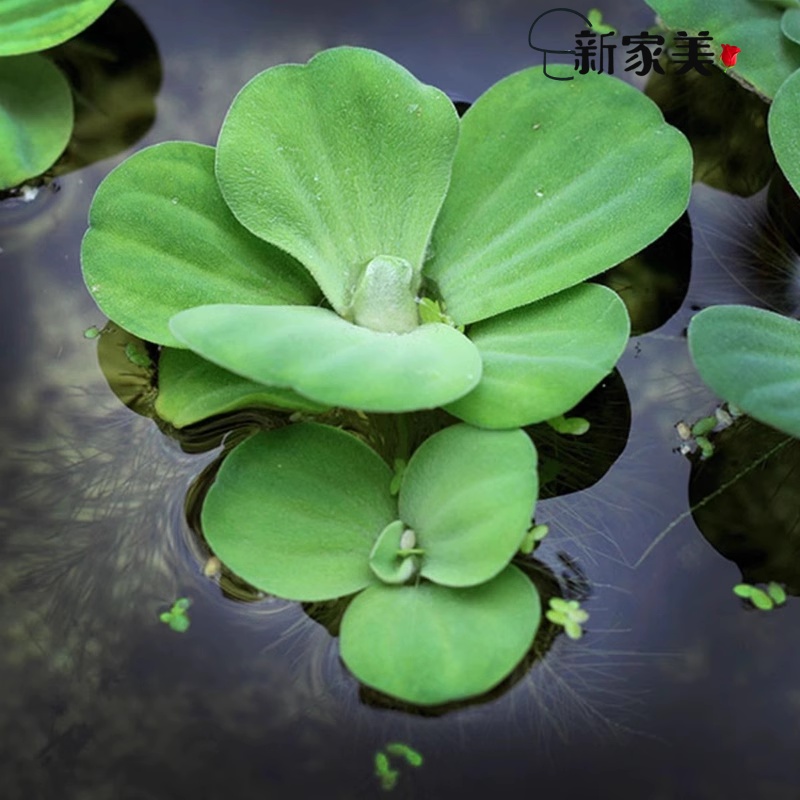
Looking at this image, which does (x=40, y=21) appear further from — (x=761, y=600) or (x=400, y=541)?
(x=761, y=600)

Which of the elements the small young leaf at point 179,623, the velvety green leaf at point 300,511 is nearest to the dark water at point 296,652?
the small young leaf at point 179,623

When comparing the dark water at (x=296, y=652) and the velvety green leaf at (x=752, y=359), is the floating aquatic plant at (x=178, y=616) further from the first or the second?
the velvety green leaf at (x=752, y=359)

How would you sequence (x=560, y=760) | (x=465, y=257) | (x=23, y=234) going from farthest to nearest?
(x=23, y=234)
(x=465, y=257)
(x=560, y=760)

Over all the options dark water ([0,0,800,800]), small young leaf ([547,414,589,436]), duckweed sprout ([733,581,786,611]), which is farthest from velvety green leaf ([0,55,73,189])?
duckweed sprout ([733,581,786,611])

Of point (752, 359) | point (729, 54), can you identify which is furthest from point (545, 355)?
point (729, 54)

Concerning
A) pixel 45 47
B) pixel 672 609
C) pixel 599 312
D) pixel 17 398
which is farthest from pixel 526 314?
pixel 45 47

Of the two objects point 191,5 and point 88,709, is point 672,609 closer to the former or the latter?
point 88,709

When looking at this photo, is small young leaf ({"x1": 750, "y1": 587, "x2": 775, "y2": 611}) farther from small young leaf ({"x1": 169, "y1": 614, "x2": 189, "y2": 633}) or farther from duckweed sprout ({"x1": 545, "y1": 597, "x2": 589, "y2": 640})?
small young leaf ({"x1": 169, "y1": 614, "x2": 189, "y2": 633})
